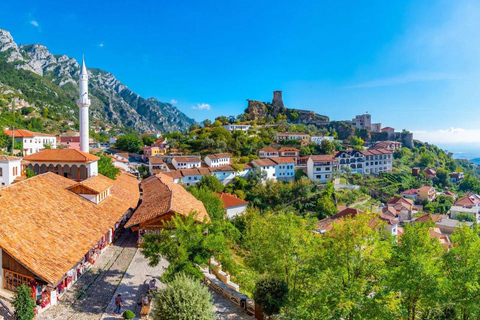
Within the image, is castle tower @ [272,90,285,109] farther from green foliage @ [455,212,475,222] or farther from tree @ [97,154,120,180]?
tree @ [97,154,120,180]

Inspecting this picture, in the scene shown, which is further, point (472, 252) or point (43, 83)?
point (43, 83)

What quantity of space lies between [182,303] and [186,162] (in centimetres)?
4537

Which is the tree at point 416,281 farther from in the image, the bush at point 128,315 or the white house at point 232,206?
the white house at point 232,206

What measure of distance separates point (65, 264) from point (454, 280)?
14.4 m

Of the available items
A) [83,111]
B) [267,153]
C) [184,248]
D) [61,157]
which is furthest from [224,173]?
[184,248]

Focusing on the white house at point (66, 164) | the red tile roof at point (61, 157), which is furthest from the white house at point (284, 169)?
the white house at point (66, 164)

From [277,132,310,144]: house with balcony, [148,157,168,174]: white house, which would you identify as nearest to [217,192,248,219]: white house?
[148,157,168,174]: white house

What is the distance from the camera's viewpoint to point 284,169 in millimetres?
55719

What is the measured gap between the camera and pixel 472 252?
445 inches

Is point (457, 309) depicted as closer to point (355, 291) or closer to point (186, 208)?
point (355, 291)

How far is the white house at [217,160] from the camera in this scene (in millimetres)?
53750

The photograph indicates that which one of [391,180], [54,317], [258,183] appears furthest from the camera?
[391,180]

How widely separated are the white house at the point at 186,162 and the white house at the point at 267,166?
10395 millimetres

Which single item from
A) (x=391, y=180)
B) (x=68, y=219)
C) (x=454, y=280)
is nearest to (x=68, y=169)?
(x=68, y=219)
